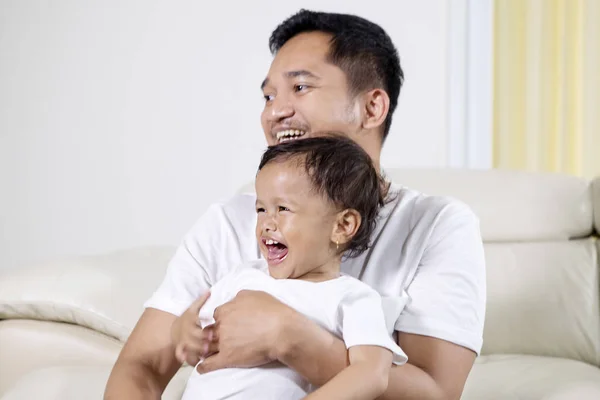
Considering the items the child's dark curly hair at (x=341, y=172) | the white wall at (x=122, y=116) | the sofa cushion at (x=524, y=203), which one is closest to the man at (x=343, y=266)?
the child's dark curly hair at (x=341, y=172)

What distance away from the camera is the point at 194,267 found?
4.86 ft

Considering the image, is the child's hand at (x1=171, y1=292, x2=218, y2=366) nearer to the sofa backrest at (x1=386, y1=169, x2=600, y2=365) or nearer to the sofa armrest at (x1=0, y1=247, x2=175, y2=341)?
the sofa armrest at (x1=0, y1=247, x2=175, y2=341)

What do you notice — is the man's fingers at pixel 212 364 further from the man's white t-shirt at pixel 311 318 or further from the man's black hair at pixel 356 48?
the man's black hair at pixel 356 48

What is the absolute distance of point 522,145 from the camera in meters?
3.37

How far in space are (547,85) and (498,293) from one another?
1.27m

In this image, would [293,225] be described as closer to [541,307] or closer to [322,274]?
[322,274]

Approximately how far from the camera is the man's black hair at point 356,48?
1.56 meters

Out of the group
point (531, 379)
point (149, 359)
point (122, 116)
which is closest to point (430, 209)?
point (149, 359)

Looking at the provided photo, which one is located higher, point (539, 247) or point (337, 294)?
point (337, 294)

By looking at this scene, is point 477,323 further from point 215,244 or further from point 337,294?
point 215,244

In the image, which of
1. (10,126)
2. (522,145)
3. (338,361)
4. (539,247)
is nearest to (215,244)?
(338,361)

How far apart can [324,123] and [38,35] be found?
1.85 metres

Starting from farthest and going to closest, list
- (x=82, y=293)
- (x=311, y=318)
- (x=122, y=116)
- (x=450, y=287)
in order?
(x=122, y=116), (x=82, y=293), (x=450, y=287), (x=311, y=318)

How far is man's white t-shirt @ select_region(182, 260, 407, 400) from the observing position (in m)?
1.19
